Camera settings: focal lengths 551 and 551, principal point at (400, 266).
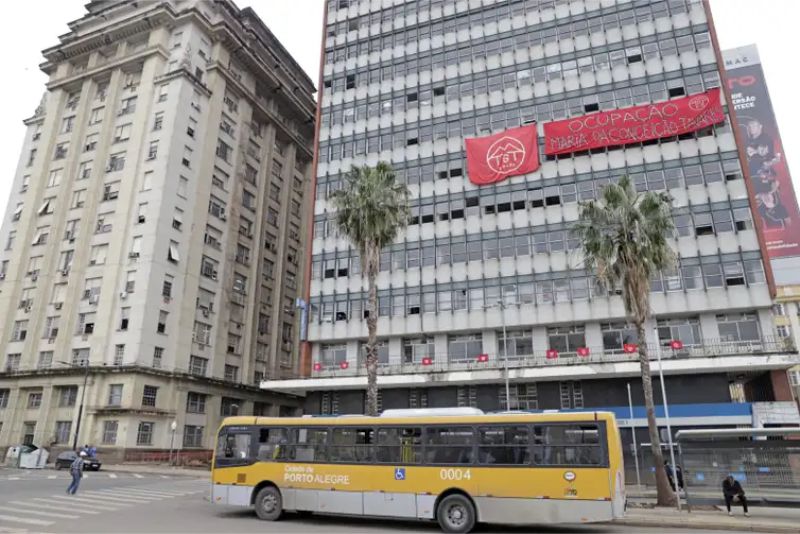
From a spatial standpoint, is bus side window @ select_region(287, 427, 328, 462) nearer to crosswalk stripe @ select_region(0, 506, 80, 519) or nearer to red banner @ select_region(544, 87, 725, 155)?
crosswalk stripe @ select_region(0, 506, 80, 519)

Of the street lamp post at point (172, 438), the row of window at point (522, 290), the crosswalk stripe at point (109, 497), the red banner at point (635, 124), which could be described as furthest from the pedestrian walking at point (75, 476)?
the red banner at point (635, 124)

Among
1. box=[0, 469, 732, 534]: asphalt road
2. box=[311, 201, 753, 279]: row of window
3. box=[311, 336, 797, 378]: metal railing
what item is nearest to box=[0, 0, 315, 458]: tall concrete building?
box=[311, 336, 797, 378]: metal railing

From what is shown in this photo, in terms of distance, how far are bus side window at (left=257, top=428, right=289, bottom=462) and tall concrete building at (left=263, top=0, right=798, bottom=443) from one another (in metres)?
24.5

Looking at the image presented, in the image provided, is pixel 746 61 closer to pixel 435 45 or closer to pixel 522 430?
pixel 435 45

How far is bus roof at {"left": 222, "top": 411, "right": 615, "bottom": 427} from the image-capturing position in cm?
1666

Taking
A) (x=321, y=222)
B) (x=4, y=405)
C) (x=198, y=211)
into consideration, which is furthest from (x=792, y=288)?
(x=4, y=405)

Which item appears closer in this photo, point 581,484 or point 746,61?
point 581,484

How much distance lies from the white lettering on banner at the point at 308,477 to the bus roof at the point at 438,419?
1478mm

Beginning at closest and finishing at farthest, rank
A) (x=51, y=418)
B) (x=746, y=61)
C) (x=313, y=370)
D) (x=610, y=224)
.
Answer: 1. (x=610, y=224)
2. (x=313, y=370)
3. (x=51, y=418)
4. (x=746, y=61)

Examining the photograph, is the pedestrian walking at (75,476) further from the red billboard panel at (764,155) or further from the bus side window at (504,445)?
the red billboard panel at (764,155)

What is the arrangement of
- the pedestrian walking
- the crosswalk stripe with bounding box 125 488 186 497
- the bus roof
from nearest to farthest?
the bus roof < the pedestrian walking < the crosswalk stripe with bounding box 125 488 186 497

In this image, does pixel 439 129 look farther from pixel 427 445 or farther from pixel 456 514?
pixel 456 514

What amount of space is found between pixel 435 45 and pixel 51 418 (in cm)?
5330

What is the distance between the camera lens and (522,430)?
16.9 m
